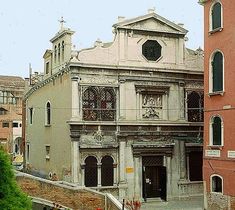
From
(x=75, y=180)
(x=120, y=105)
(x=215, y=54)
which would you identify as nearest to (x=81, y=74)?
(x=120, y=105)

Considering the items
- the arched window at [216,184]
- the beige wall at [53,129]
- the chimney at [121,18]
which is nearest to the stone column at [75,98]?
the beige wall at [53,129]

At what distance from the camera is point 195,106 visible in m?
28.1

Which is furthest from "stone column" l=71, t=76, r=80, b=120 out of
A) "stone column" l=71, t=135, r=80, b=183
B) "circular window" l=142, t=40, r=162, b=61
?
"circular window" l=142, t=40, r=162, b=61

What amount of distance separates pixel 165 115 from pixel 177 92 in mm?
1606

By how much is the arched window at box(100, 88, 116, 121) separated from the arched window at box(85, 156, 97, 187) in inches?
98.4

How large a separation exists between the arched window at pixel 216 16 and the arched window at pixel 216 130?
4.64 meters

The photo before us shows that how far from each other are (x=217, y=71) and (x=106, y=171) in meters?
8.37

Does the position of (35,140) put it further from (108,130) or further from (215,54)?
(215,54)

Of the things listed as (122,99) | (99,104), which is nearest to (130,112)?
(122,99)

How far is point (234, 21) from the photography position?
846 inches

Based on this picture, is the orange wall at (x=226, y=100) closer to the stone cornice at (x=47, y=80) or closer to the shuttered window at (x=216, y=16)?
the shuttered window at (x=216, y=16)

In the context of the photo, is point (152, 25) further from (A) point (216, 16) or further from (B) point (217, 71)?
(B) point (217, 71)

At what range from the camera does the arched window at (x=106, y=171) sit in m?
25.5

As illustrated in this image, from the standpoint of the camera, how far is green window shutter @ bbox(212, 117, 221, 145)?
883 inches
